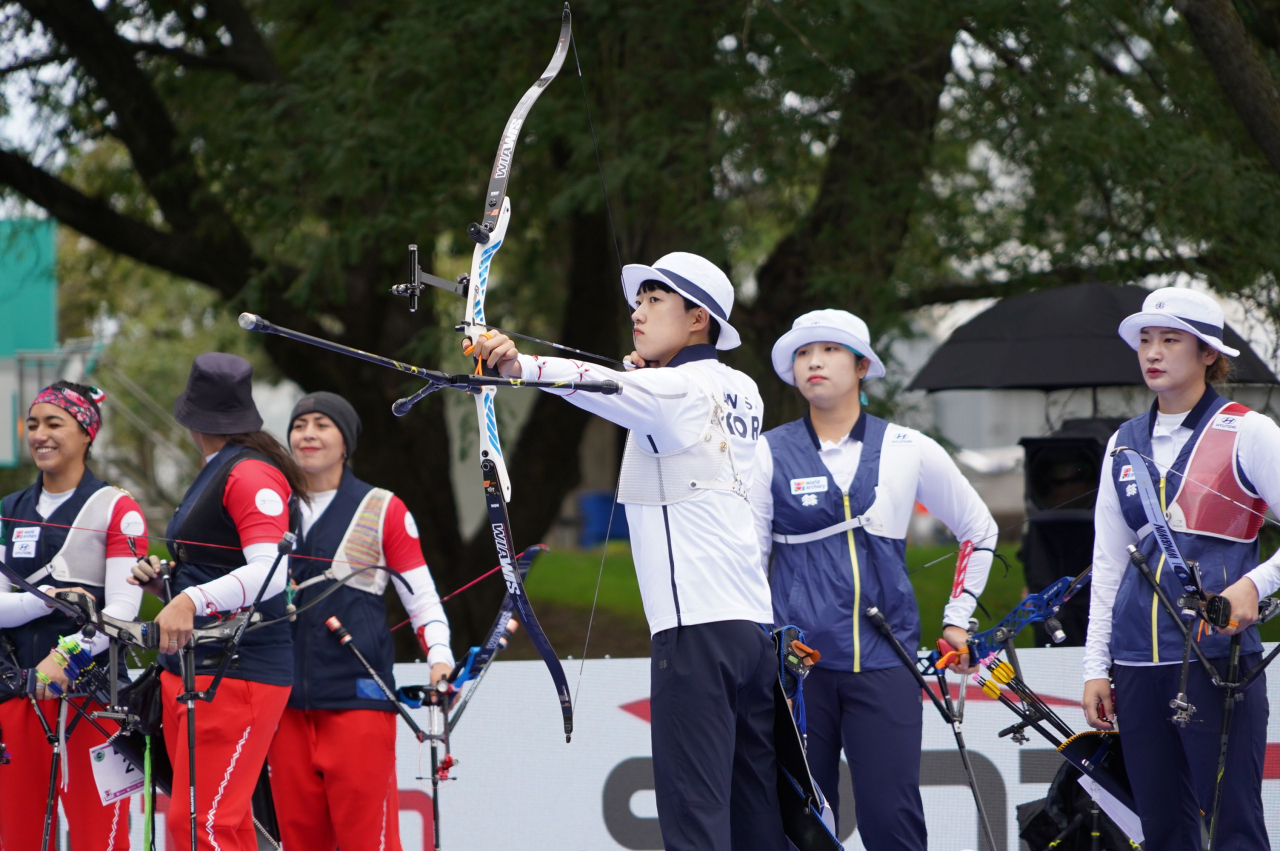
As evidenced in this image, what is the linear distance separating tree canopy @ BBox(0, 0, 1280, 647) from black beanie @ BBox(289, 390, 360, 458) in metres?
2.37

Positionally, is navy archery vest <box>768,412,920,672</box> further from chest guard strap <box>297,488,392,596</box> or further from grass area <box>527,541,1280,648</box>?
grass area <box>527,541,1280,648</box>

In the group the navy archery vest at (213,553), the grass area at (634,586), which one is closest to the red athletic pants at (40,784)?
the navy archery vest at (213,553)

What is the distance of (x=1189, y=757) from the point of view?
3.69m

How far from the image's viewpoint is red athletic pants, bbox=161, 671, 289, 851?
3570 millimetres

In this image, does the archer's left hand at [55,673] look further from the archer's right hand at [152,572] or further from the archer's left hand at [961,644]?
the archer's left hand at [961,644]

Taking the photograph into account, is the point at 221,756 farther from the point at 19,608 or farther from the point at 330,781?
the point at 19,608

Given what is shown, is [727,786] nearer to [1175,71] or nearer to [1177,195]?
[1177,195]

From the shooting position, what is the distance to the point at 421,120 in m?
6.91

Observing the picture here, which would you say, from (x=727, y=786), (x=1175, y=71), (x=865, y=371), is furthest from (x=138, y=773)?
(x=1175, y=71)

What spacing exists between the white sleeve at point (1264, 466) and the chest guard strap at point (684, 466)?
1533mm

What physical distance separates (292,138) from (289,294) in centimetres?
86

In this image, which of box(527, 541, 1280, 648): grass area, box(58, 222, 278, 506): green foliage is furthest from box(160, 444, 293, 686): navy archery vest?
box(58, 222, 278, 506): green foliage

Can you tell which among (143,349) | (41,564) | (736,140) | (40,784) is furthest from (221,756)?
(143,349)

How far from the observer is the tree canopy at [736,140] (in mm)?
6316
